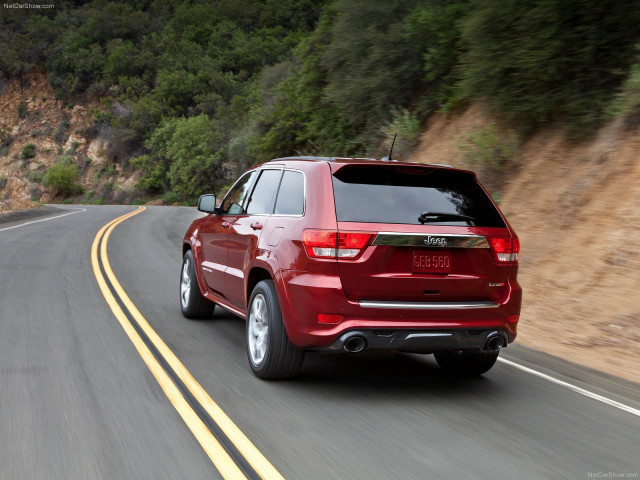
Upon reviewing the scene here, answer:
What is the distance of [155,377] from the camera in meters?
5.54

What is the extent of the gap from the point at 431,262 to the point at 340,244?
2.26 ft

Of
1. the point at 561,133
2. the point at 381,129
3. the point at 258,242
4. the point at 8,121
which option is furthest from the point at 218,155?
the point at 258,242

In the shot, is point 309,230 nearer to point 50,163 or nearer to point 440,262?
point 440,262

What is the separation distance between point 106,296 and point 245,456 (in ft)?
19.6

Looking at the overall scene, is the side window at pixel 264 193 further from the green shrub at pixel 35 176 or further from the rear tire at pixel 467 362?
the green shrub at pixel 35 176

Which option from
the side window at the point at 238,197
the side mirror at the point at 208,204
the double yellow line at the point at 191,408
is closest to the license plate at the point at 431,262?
the double yellow line at the point at 191,408

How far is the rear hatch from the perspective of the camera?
16.5 ft

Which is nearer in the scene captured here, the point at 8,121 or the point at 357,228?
the point at 357,228

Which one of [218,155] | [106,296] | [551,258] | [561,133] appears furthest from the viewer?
[218,155]

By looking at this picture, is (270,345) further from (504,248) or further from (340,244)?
(504,248)

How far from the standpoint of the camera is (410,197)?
17.4 feet

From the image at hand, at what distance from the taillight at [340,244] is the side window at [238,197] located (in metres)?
1.83

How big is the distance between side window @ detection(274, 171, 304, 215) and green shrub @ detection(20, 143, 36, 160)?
226ft

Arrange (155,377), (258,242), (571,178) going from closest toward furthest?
(155,377)
(258,242)
(571,178)
